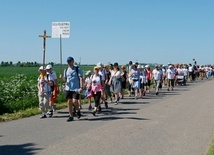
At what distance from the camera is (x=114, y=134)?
8.88 metres

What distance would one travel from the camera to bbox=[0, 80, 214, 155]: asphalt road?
24.3 feet

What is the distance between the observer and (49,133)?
356 inches

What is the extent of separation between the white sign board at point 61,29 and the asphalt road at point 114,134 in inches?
173

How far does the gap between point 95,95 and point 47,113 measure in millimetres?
1642

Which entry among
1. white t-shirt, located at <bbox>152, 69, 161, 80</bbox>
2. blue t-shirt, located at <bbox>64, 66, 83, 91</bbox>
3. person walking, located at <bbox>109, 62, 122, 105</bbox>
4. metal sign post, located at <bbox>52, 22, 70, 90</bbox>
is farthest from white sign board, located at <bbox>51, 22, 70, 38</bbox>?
white t-shirt, located at <bbox>152, 69, 161, 80</bbox>

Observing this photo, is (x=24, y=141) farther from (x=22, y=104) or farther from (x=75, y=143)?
(x=22, y=104)

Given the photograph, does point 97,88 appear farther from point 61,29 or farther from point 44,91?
point 61,29

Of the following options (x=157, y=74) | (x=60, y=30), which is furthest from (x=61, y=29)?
(x=157, y=74)

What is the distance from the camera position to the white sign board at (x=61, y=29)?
1584cm

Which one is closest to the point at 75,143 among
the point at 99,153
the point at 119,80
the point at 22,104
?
the point at 99,153

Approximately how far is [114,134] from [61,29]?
8026 mm

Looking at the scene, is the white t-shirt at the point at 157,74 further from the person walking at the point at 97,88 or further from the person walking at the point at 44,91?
the person walking at the point at 44,91

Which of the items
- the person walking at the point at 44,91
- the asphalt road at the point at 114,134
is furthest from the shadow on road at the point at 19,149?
the person walking at the point at 44,91

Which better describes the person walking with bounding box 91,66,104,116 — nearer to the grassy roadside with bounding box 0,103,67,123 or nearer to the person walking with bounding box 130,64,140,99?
the grassy roadside with bounding box 0,103,67,123
